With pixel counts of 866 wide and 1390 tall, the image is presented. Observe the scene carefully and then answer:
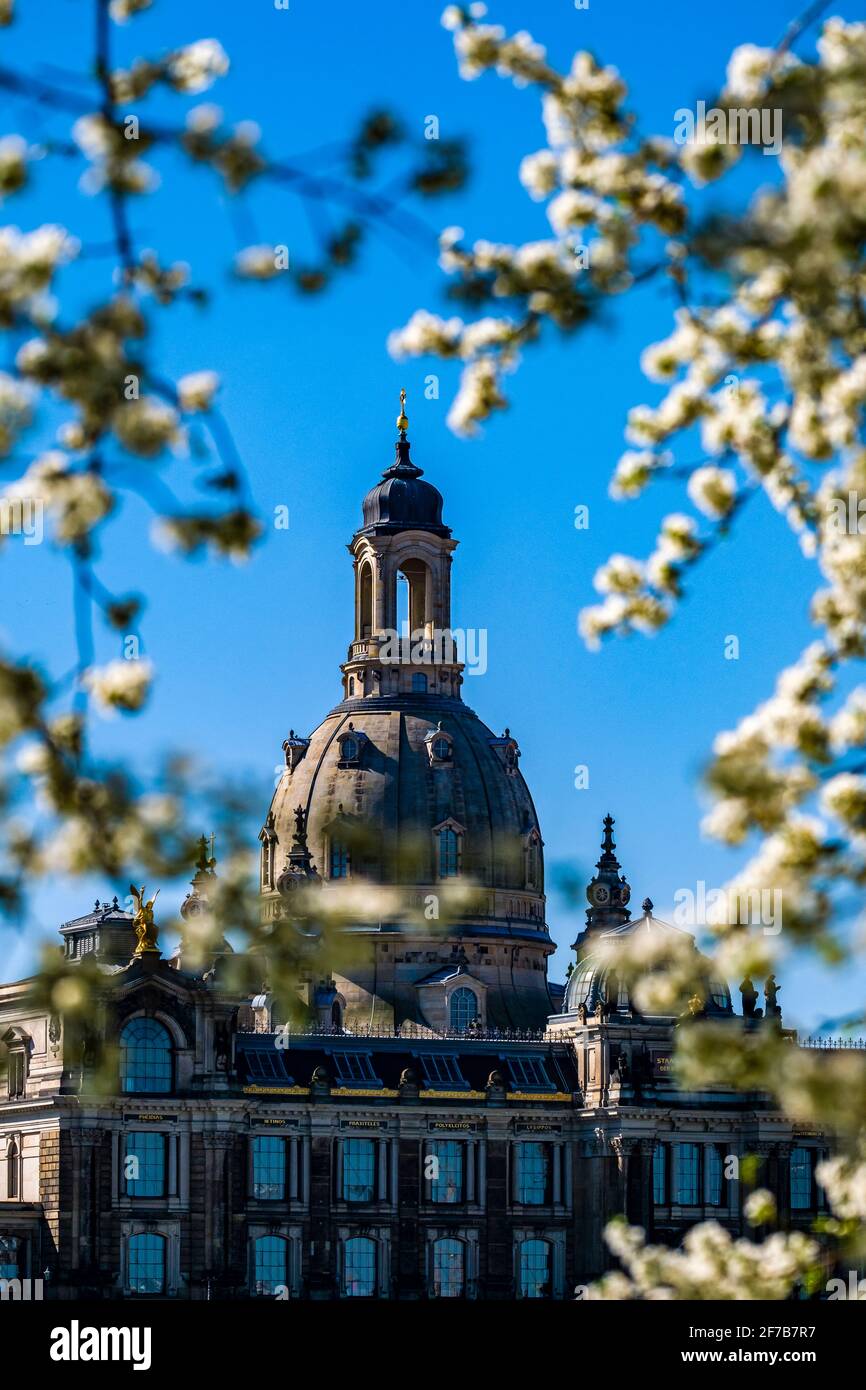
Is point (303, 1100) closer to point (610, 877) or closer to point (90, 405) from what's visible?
point (610, 877)

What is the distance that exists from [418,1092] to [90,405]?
404 ft

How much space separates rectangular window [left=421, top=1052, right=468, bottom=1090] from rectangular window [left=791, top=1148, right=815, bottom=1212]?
17.0 m

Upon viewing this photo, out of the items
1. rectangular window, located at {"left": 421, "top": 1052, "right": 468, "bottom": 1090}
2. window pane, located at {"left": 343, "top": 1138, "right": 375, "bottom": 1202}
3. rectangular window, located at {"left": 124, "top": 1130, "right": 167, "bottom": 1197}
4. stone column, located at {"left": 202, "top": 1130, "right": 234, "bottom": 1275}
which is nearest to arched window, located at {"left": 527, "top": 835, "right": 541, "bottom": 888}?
rectangular window, located at {"left": 421, "top": 1052, "right": 468, "bottom": 1090}

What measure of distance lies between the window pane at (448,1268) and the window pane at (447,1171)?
222 centimetres

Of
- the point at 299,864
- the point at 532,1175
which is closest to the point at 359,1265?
Result: the point at 532,1175

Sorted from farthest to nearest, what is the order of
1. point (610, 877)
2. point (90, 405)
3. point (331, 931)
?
point (610, 877) < point (331, 931) < point (90, 405)

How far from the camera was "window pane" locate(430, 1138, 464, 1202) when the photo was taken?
139125 millimetres

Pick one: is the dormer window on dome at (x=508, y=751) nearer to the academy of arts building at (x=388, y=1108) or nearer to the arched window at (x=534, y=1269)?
the academy of arts building at (x=388, y=1108)

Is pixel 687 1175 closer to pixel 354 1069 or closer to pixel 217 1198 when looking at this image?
pixel 354 1069

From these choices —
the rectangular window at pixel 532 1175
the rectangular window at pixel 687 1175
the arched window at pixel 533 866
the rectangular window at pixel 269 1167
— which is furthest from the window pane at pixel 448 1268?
the arched window at pixel 533 866

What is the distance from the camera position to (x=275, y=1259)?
440 ft

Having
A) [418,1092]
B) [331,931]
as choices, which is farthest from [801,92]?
[418,1092]

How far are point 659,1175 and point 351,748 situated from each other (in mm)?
33288

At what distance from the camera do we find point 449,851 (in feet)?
528
